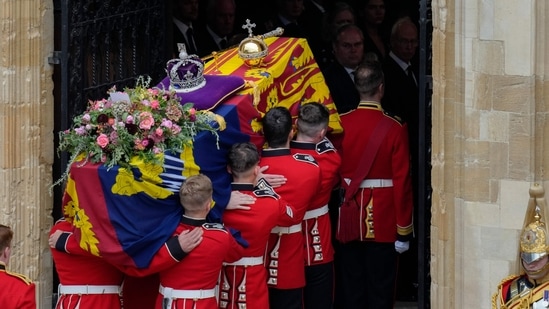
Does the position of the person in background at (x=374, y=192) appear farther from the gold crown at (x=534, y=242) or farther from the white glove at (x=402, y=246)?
the gold crown at (x=534, y=242)

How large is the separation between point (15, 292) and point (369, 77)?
3220 mm

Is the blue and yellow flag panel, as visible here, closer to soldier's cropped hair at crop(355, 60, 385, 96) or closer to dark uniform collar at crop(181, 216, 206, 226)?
dark uniform collar at crop(181, 216, 206, 226)

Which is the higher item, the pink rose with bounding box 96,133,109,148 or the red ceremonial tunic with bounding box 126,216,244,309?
the pink rose with bounding box 96,133,109,148

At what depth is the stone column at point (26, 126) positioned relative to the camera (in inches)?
482

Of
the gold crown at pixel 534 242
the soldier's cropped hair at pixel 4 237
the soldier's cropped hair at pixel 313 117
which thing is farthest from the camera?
the soldier's cropped hair at pixel 313 117

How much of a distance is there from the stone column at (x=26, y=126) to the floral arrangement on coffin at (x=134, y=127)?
0.81 metres

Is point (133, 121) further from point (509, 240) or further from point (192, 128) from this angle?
point (509, 240)

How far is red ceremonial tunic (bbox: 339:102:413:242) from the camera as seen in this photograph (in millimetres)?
12742

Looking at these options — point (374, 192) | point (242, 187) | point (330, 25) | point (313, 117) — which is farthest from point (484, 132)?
point (330, 25)

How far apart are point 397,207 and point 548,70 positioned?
1.90 meters

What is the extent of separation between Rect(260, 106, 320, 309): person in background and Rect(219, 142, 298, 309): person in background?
0.18m

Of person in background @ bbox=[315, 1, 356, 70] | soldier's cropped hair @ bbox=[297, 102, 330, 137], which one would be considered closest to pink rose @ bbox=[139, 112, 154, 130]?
soldier's cropped hair @ bbox=[297, 102, 330, 137]

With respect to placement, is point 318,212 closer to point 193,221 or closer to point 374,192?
point 374,192

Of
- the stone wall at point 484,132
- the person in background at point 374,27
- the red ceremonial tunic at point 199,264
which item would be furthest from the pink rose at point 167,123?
the person in background at point 374,27
